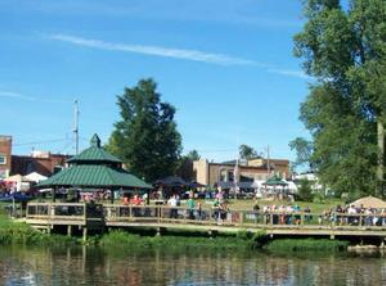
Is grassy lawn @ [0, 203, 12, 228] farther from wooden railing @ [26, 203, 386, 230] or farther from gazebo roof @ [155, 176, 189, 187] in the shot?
gazebo roof @ [155, 176, 189, 187]

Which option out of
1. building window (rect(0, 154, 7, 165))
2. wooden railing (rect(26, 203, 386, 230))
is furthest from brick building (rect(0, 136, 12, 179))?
wooden railing (rect(26, 203, 386, 230))

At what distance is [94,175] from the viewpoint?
50.0m

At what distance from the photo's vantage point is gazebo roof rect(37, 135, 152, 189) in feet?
162

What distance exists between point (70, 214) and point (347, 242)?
15.4 meters

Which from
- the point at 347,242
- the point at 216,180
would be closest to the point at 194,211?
the point at 347,242

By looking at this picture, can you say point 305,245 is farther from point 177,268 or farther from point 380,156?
point 177,268

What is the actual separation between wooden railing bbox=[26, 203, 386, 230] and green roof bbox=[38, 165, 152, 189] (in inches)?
88.0

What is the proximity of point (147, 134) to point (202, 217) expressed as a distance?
151ft

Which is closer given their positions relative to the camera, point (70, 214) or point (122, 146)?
point (70, 214)

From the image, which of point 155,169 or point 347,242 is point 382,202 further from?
point 155,169

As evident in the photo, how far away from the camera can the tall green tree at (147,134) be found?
92.1 meters

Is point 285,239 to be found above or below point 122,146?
below

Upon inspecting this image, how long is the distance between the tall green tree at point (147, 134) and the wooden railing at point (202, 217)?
4418 cm

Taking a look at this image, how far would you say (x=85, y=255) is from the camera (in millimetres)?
40188
